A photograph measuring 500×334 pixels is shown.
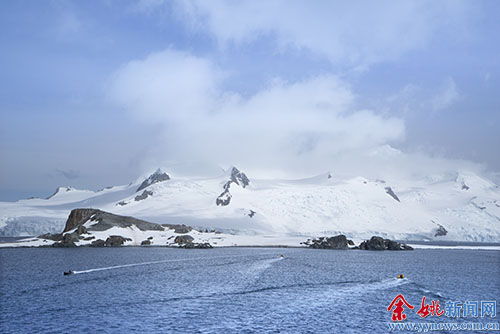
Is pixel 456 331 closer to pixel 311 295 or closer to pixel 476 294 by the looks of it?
pixel 311 295

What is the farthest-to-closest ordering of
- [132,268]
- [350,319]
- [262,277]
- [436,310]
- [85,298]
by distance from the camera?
[132,268] → [262,277] → [85,298] → [436,310] → [350,319]

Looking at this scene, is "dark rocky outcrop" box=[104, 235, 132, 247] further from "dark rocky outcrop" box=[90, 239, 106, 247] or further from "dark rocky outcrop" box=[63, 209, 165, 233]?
"dark rocky outcrop" box=[63, 209, 165, 233]

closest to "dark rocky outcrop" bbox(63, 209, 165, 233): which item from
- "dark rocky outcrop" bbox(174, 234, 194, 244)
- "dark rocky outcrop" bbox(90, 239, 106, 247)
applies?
"dark rocky outcrop" bbox(90, 239, 106, 247)

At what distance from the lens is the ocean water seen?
129ft

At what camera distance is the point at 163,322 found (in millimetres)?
40000

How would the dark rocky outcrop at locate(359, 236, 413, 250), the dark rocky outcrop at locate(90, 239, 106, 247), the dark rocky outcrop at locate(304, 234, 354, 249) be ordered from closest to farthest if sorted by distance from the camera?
the dark rocky outcrop at locate(90, 239, 106, 247) < the dark rocky outcrop at locate(359, 236, 413, 250) < the dark rocky outcrop at locate(304, 234, 354, 249)

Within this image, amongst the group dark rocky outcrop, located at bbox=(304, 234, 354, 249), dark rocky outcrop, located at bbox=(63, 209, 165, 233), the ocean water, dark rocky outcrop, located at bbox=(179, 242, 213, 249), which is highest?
dark rocky outcrop, located at bbox=(63, 209, 165, 233)

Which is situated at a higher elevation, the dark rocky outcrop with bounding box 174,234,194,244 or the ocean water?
the dark rocky outcrop with bounding box 174,234,194,244

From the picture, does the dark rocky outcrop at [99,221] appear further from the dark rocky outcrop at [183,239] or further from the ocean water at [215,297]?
the ocean water at [215,297]

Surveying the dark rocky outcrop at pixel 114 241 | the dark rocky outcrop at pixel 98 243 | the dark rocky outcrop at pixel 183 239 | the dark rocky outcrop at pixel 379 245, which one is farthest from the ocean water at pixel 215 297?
the dark rocky outcrop at pixel 183 239

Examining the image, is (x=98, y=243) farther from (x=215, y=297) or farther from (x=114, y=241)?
(x=215, y=297)

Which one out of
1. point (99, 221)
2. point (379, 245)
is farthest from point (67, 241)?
point (379, 245)

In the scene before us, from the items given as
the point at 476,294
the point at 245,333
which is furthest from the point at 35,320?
the point at 476,294

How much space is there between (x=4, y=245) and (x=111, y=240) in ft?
120
